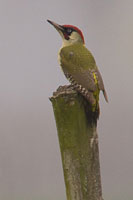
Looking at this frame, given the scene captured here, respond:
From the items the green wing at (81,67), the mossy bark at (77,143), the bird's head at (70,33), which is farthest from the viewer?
the bird's head at (70,33)

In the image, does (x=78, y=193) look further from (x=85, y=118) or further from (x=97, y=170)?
(x=85, y=118)

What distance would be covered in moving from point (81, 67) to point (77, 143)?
0.31 metres

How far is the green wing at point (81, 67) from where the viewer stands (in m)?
0.93

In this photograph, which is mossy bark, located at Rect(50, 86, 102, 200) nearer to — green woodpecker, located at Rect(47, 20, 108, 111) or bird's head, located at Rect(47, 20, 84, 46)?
green woodpecker, located at Rect(47, 20, 108, 111)

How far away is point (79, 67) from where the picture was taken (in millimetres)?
981

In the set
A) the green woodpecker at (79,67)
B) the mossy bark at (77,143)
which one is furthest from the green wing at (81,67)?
the mossy bark at (77,143)

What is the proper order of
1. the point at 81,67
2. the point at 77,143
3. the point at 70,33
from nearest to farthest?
the point at 77,143, the point at 81,67, the point at 70,33

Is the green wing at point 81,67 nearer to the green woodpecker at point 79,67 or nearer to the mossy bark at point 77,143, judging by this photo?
the green woodpecker at point 79,67

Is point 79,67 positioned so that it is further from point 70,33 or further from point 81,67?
point 70,33

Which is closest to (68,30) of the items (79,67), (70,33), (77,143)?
(70,33)

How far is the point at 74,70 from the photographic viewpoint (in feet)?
3.19

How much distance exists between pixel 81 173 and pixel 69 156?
→ 0.20ft

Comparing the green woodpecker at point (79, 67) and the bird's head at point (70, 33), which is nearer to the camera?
the green woodpecker at point (79, 67)

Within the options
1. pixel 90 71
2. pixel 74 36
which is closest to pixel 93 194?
pixel 90 71
